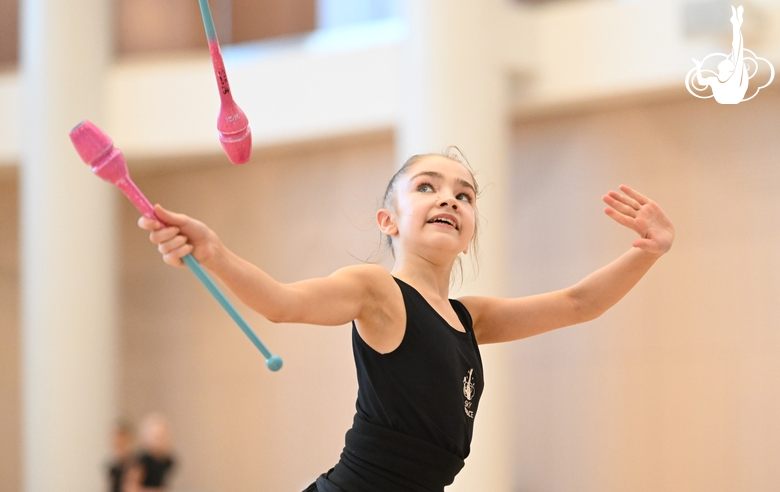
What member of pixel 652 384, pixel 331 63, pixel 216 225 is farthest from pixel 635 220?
pixel 216 225

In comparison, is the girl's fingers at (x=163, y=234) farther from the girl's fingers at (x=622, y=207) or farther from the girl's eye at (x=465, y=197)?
the girl's fingers at (x=622, y=207)

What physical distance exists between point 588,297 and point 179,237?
163cm

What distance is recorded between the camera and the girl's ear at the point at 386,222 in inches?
111

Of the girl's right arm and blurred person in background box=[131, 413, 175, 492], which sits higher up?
the girl's right arm

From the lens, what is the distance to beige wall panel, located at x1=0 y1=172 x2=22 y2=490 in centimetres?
1155

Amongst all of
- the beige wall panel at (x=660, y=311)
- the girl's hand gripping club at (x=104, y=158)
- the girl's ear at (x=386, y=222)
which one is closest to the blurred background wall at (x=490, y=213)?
the beige wall panel at (x=660, y=311)

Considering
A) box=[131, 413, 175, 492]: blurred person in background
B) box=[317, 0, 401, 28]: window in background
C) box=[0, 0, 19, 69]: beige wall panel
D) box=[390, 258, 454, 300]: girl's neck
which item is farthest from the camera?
box=[0, 0, 19, 69]: beige wall panel

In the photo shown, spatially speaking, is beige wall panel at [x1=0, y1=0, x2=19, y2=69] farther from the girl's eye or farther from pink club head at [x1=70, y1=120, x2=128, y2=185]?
pink club head at [x1=70, y1=120, x2=128, y2=185]

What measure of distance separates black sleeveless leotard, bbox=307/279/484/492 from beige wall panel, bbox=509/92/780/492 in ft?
19.3

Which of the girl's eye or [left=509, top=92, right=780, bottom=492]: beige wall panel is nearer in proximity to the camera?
the girl's eye

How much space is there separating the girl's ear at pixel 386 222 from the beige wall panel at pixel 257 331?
6606 mm

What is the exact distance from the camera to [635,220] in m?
2.94

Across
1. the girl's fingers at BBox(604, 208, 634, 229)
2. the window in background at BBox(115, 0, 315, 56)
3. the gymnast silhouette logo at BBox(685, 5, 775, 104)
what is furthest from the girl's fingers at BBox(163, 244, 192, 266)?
the window in background at BBox(115, 0, 315, 56)

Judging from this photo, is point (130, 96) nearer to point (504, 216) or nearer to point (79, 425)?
point (79, 425)
